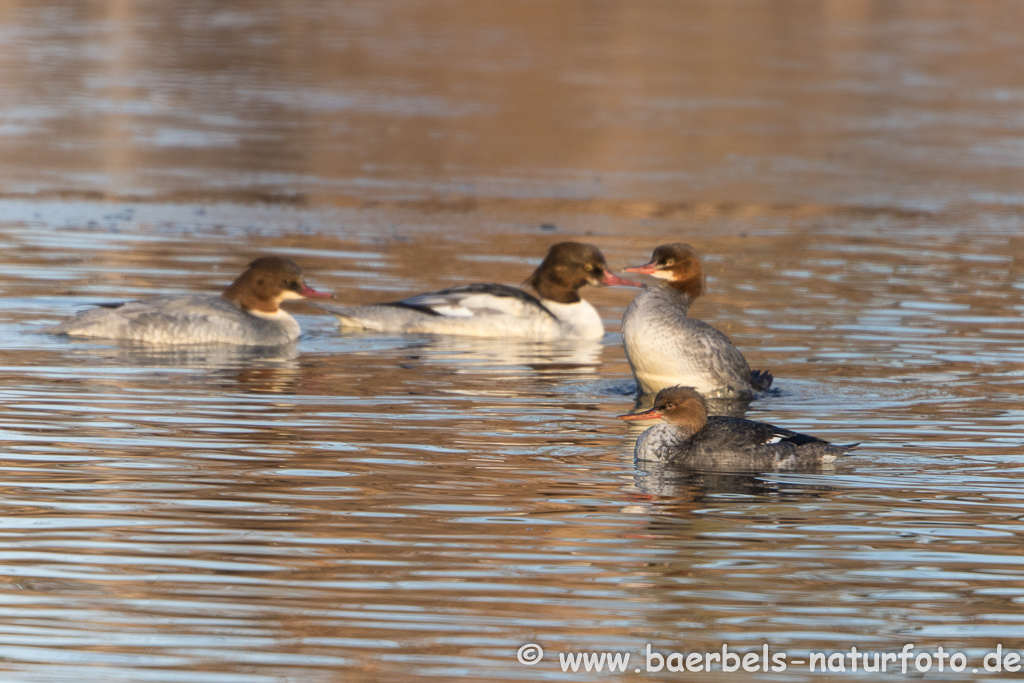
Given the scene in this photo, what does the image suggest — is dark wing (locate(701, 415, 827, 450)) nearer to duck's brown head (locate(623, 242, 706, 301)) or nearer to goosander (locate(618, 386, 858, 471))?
goosander (locate(618, 386, 858, 471))

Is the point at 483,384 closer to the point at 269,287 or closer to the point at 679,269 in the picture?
the point at 679,269

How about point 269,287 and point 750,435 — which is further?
point 269,287

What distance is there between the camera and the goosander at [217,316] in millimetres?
12391

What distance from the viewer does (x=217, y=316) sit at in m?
12.7

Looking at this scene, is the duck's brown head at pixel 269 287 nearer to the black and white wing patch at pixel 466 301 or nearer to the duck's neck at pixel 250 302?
the duck's neck at pixel 250 302

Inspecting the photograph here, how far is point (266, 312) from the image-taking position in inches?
519

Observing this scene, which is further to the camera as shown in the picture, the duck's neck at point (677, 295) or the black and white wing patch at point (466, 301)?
the black and white wing patch at point (466, 301)

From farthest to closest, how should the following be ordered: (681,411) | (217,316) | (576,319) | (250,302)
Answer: (576,319), (250,302), (217,316), (681,411)

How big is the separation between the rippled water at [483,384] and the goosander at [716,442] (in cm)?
16

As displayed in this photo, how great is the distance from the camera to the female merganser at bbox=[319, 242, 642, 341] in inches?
525

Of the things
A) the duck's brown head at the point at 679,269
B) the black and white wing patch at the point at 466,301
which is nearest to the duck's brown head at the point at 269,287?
the black and white wing patch at the point at 466,301

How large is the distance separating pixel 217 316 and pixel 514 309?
2477 millimetres

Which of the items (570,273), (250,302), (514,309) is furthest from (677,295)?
(250,302)

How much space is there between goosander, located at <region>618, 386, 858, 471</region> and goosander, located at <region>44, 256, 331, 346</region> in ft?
15.7
